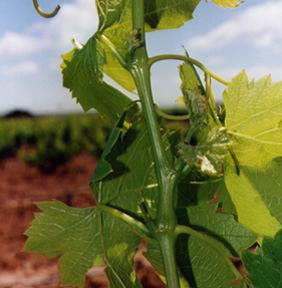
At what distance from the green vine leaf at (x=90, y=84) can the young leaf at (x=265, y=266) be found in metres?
0.28

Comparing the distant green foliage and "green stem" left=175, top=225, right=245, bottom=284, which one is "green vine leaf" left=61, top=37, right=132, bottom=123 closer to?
"green stem" left=175, top=225, right=245, bottom=284

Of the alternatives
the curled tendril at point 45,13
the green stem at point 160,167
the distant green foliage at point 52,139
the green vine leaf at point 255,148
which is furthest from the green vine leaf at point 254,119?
the distant green foliage at point 52,139

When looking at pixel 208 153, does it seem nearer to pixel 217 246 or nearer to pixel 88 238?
pixel 217 246

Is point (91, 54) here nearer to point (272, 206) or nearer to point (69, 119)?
point (272, 206)

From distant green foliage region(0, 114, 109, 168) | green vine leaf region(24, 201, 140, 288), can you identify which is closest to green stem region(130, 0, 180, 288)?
green vine leaf region(24, 201, 140, 288)

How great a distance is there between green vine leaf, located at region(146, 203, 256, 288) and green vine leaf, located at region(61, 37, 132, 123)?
0.17 m

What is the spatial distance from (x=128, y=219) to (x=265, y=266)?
0.17 metres

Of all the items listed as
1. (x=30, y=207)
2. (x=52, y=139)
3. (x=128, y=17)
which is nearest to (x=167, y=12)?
(x=128, y=17)

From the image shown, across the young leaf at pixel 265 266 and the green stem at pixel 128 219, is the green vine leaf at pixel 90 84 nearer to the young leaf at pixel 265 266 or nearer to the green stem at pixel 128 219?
the green stem at pixel 128 219

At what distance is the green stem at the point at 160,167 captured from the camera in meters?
0.74

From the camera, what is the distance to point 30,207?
8.04m

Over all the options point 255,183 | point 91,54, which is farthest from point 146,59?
point 255,183

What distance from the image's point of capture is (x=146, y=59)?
2.49ft

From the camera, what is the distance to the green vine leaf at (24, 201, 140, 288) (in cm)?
90
